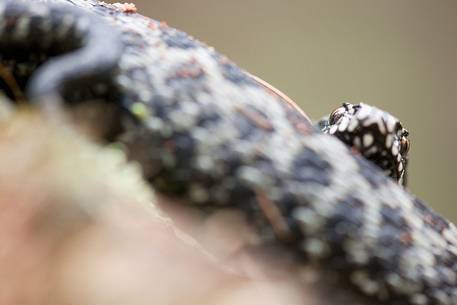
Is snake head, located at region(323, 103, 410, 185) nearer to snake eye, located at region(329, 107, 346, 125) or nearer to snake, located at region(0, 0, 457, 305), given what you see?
snake eye, located at region(329, 107, 346, 125)

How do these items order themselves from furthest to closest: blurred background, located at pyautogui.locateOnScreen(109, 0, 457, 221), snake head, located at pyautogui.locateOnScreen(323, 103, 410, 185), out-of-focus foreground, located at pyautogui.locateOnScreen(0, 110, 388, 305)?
blurred background, located at pyautogui.locateOnScreen(109, 0, 457, 221), snake head, located at pyautogui.locateOnScreen(323, 103, 410, 185), out-of-focus foreground, located at pyautogui.locateOnScreen(0, 110, 388, 305)

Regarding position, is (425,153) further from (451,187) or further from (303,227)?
(303,227)

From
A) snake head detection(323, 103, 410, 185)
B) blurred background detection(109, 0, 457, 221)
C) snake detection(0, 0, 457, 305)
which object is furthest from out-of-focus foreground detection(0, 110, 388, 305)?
blurred background detection(109, 0, 457, 221)

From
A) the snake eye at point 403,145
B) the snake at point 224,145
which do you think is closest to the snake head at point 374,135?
the snake eye at point 403,145

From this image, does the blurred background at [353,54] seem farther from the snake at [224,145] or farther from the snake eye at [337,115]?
the snake at [224,145]

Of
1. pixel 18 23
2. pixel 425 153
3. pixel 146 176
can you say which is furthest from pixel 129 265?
pixel 425 153

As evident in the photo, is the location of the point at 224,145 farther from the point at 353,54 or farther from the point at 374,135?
the point at 353,54
